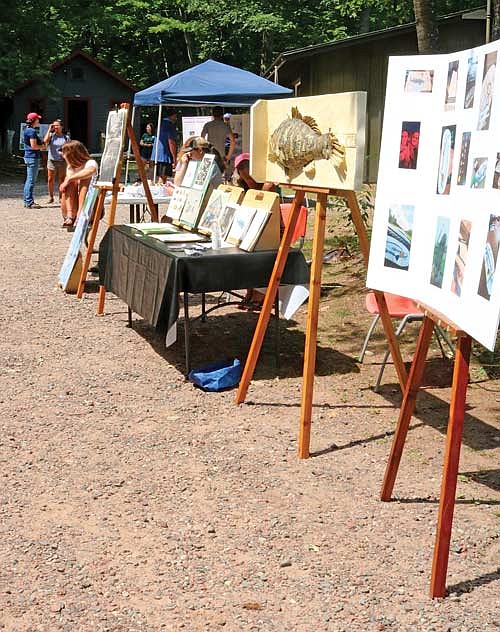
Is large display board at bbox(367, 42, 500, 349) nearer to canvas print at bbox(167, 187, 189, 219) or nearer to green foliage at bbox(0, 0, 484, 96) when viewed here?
canvas print at bbox(167, 187, 189, 219)

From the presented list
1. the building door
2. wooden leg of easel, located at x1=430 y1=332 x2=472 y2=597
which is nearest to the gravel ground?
wooden leg of easel, located at x1=430 y1=332 x2=472 y2=597

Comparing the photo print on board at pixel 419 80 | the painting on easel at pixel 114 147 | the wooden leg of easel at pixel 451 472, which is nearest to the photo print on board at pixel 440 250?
the wooden leg of easel at pixel 451 472

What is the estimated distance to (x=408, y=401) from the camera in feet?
13.3

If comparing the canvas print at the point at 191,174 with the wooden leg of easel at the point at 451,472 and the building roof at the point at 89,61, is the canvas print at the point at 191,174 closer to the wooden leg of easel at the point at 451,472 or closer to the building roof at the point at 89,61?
the wooden leg of easel at the point at 451,472

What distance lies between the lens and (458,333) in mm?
3430

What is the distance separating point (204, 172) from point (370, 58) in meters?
14.7

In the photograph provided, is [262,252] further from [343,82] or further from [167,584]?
[343,82]

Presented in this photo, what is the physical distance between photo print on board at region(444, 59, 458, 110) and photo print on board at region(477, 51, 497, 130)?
1.11 feet

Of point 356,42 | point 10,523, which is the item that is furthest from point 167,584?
point 356,42

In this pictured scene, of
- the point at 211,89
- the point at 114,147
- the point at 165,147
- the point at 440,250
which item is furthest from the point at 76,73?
the point at 440,250

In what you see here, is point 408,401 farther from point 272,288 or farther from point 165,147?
point 165,147

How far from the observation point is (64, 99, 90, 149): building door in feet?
136

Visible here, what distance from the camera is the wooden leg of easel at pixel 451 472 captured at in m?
3.41

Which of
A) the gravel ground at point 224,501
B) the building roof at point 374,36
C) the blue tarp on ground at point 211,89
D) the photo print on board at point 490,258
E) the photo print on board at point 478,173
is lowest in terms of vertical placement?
the gravel ground at point 224,501
